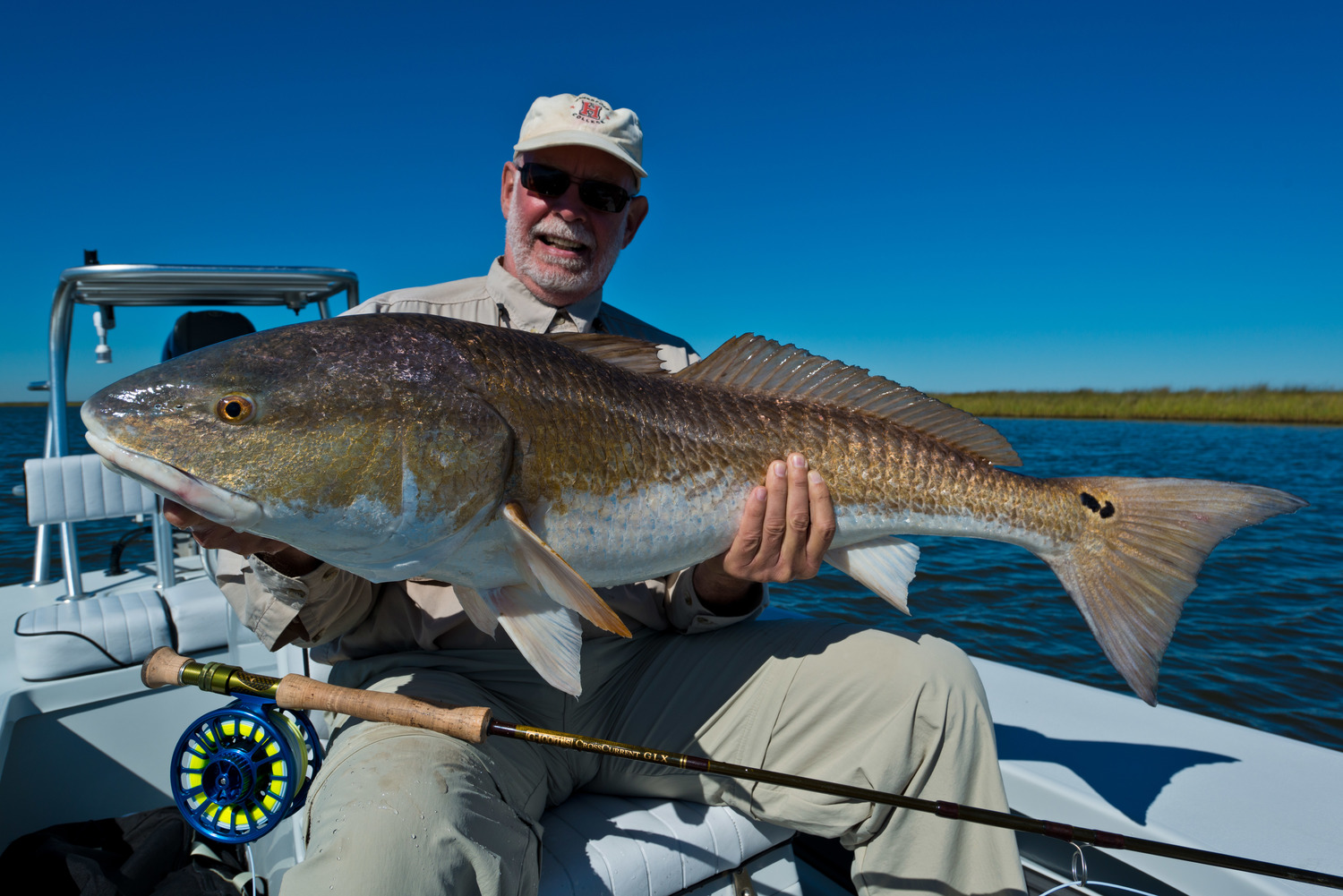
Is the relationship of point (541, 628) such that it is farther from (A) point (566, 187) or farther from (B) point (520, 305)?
(A) point (566, 187)

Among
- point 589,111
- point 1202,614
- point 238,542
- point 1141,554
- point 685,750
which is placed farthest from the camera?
point 1202,614

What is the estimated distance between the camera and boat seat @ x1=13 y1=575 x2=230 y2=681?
357 cm

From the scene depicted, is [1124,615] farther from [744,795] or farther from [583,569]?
[583,569]

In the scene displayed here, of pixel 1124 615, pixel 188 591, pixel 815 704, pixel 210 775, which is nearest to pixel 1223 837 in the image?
pixel 1124 615

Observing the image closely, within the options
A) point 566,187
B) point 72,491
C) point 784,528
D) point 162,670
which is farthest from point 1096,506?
point 72,491

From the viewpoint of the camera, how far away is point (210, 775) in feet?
7.56

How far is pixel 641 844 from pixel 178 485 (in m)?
1.71

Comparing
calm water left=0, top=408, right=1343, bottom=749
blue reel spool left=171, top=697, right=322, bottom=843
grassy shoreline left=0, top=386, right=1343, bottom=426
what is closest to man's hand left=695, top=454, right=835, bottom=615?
blue reel spool left=171, top=697, right=322, bottom=843

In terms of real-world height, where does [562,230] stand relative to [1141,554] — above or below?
above

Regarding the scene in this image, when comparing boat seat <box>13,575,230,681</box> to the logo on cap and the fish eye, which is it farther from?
the logo on cap

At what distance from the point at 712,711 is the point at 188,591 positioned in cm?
322

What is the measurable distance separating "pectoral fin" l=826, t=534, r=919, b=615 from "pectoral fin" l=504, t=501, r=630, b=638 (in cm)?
95

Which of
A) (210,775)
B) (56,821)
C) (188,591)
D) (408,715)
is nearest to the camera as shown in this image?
(408,715)

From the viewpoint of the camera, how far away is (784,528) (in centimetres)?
237
